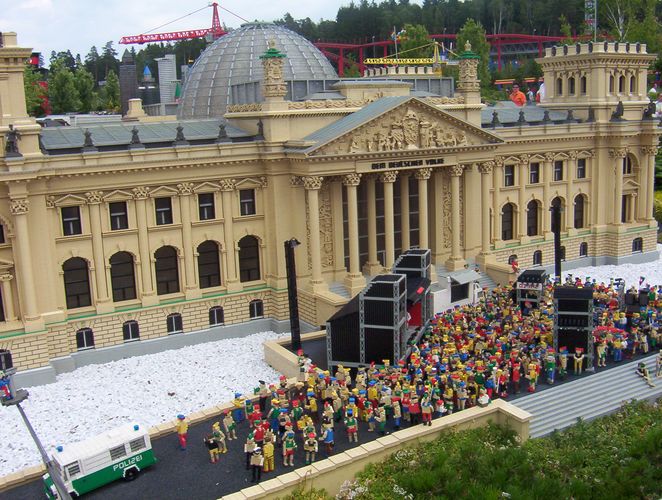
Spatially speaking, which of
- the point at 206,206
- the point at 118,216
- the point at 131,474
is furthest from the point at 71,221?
the point at 131,474

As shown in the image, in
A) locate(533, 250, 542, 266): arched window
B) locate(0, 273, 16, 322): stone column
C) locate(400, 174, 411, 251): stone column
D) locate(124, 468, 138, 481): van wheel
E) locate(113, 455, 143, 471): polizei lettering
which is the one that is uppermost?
locate(400, 174, 411, 251): stone column

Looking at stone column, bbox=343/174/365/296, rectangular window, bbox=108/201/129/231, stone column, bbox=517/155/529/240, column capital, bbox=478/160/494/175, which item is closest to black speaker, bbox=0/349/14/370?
rectangular window, bbox=108/201/129/231

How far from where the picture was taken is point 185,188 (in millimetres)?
41344

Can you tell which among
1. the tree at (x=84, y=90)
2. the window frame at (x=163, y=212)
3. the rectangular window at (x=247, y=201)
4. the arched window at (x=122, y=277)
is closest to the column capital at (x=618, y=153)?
the rectangular window at (x=247, y=201)

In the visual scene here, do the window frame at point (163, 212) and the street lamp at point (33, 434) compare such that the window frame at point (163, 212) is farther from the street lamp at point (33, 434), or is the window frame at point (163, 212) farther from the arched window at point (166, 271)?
the street lamp at point (33, 434)

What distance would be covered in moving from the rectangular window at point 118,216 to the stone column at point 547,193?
31088 mm

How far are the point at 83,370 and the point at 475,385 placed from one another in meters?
21.2

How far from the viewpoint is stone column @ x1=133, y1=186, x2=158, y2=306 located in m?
40.2

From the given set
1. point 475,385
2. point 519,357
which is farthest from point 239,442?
point 519,357

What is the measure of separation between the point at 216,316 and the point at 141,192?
8.77 m

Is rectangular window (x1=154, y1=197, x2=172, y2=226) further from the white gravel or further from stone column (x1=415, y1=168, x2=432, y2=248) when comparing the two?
stone column (x1=415, y1=168, x2=432, y2=248)

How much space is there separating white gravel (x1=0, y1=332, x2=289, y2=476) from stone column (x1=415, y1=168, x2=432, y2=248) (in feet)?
42.3

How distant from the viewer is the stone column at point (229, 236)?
4272 cm

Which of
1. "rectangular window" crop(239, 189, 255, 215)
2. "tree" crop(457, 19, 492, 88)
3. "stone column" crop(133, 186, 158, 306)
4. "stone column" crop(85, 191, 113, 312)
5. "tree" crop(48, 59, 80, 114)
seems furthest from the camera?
"tree" crop(457, 19, 492, 88)
